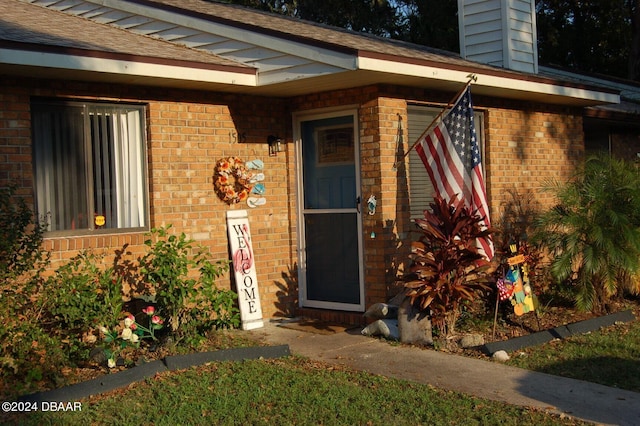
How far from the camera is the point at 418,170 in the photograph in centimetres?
966

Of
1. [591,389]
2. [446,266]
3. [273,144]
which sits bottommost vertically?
[591,389]

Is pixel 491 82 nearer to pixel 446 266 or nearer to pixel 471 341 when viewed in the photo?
pixel 446 266

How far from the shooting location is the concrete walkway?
6.07m

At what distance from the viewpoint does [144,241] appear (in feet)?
27.3

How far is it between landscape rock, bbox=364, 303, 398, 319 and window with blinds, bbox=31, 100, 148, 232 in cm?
277

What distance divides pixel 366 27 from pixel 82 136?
21509mm

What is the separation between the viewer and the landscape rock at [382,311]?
342 inches

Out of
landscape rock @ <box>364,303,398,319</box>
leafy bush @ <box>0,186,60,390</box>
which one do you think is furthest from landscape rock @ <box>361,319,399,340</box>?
leafy bush @ <box>0,186,60,390</box>

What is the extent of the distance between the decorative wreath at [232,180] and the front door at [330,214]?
0.91m

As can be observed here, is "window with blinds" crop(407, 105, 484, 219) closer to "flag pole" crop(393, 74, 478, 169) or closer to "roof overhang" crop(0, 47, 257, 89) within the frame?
"flag pole" crop(393, 74, 478, 169)

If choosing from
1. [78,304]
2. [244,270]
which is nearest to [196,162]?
[244,270]

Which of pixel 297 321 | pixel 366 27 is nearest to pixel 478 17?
pixel 297 321

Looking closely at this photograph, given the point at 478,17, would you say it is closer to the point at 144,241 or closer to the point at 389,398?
the point at 144,241

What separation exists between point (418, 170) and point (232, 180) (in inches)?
92.2
